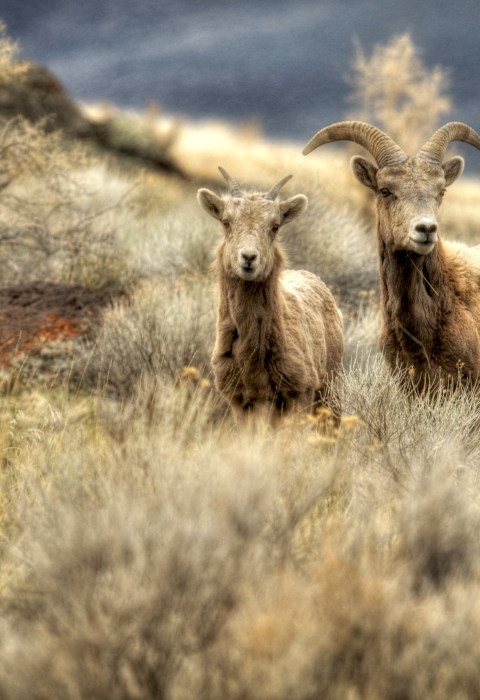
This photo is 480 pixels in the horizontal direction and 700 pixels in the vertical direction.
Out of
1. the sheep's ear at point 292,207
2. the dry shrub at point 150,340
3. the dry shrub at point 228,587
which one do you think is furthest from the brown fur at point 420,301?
the dry shrub at point 228,587

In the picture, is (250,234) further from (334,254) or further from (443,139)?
(334,254)

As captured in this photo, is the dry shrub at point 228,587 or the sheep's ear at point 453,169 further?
the sheep's ear at point 453,169

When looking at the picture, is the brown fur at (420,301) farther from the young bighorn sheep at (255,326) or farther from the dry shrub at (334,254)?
the dry shrub at (334,254)

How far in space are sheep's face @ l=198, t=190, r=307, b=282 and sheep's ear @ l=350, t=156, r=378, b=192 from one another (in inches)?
30.9

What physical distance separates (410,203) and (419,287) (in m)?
0.74

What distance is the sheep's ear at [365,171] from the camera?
6.64 meters

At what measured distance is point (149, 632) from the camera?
2.43 m

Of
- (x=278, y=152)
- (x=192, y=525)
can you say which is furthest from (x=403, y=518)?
(x=278, y=152)

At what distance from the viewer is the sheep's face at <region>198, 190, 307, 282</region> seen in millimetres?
6082

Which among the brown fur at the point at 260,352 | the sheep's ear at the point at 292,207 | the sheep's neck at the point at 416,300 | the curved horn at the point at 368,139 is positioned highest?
the curved horn at the point at 368,139

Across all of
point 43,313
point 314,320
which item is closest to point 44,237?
point 43,313

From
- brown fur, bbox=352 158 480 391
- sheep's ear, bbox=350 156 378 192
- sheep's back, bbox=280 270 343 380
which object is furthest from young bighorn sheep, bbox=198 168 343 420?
brown fur, bbox=352 158 480 391

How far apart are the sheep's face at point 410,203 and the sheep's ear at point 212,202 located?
1407mm

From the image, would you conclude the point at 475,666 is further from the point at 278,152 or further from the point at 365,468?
the point at 278,152
